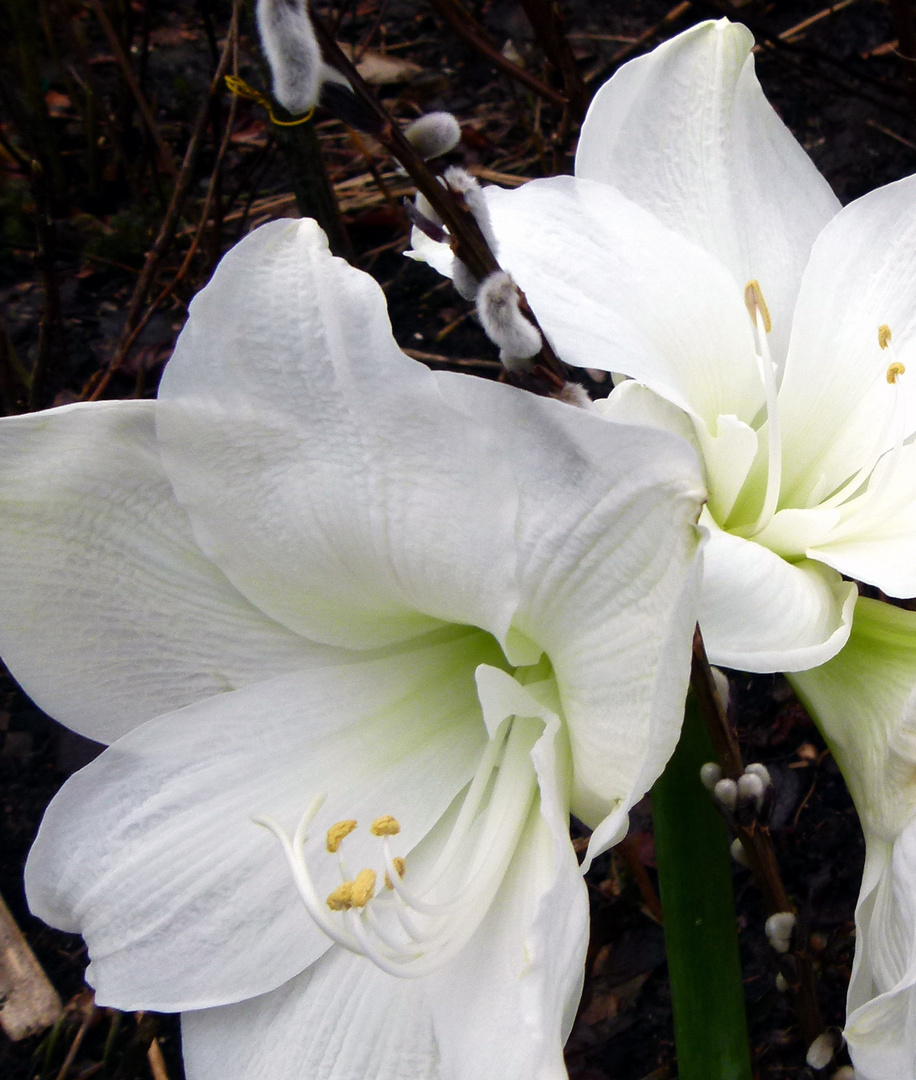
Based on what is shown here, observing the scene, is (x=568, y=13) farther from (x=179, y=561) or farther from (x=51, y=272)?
(x=179, y=561)

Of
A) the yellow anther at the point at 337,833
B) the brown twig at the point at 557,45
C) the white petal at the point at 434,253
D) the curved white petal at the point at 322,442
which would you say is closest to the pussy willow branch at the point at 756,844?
the curved white petal at the point at 322,442

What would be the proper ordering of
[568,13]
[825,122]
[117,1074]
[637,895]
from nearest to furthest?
[117,1074]
[637,895]
[825,122]
[568,13]

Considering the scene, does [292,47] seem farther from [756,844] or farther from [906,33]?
[906,33]

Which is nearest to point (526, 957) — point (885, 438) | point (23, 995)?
point (885, 438)

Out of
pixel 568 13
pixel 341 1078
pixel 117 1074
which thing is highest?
pixel 568 13

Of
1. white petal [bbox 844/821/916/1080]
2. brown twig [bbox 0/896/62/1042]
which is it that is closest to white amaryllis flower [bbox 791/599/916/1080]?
white petal [bbox 844/821/916/1080]

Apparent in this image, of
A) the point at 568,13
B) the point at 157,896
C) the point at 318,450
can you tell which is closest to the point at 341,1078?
the point at 157,896

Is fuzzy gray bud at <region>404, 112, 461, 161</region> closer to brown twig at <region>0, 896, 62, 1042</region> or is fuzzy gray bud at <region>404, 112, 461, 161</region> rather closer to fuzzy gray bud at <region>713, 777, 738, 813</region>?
fuzzy gray bud at <region>713, 777, 738, 813</region>

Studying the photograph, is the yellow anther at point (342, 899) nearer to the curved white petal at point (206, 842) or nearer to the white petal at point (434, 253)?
the curved white petal at point (206, 842)
